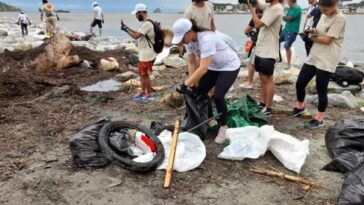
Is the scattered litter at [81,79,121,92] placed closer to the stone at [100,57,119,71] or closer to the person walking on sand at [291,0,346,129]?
the stone at [100,57,119,71]

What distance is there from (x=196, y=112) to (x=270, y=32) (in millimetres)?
1732

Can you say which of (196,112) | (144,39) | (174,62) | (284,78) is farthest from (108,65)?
(196,112)

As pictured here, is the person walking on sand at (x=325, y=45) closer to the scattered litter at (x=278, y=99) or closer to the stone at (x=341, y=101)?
the stone at (x=341, y=101)

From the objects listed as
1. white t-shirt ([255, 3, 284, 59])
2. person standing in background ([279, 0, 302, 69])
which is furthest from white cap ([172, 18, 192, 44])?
person standing in background ([279, 0, 302, 69])

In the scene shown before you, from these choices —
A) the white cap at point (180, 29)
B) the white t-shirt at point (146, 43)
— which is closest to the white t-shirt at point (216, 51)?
the white cap at point (180, 29)

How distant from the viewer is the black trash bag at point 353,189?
11.0 feet

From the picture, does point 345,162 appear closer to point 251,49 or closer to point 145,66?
point 145,66

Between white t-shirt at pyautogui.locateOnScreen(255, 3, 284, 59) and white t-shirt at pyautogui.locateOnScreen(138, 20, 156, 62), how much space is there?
1947 millimetres

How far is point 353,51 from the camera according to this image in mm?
19625

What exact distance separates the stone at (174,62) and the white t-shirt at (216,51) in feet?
21.0

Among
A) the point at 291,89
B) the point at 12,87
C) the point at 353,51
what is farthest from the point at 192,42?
the point at 353,51

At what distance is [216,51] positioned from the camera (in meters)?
4.55

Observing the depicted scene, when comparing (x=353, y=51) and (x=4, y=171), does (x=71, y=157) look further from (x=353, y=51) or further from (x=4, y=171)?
(x=353, y=51)

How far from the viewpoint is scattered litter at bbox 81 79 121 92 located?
8.51 m
